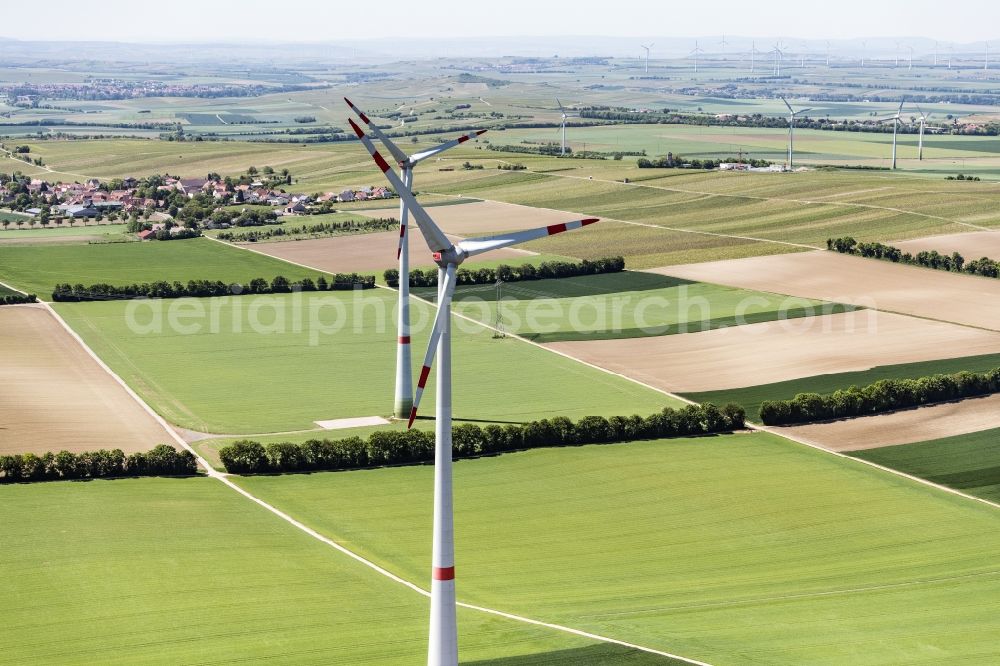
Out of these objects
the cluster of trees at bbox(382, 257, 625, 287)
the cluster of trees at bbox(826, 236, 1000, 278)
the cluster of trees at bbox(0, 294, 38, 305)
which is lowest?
the cluster of trees at bbox(0, 294, 38, 305)

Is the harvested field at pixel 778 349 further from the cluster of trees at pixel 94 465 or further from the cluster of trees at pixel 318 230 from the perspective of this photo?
the cluster of trees at pixel 318 230

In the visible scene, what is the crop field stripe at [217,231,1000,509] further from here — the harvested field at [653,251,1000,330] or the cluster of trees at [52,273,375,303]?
the harvested field at [653,251,1000,330]

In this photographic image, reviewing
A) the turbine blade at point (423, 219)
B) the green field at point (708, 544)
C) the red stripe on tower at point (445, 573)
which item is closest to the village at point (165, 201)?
the green field at point (708, 544)

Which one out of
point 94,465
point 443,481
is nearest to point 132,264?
point 94,465

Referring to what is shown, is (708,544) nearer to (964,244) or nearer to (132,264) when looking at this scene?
(964,244)

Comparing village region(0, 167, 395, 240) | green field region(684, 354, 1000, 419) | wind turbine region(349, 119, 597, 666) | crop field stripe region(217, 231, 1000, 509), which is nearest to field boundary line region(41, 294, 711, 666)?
crop field stripe region(217, 231, 1000, 509)
